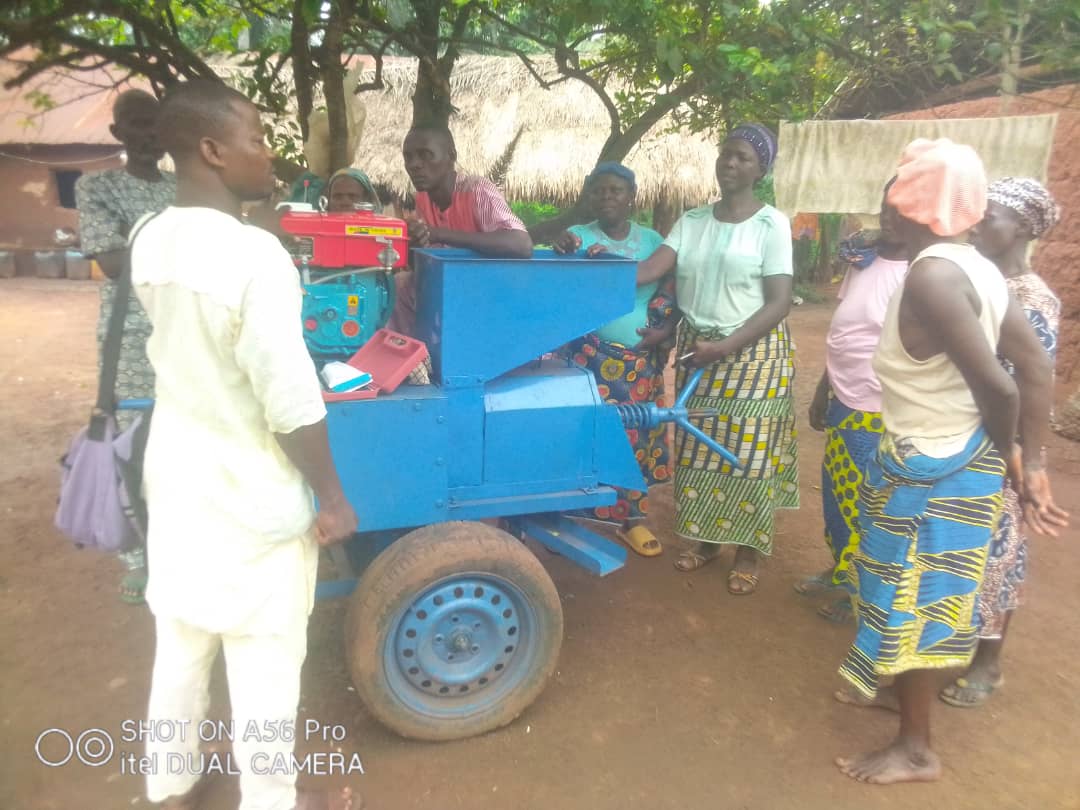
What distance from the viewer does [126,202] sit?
290cm

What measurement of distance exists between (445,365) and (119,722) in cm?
166

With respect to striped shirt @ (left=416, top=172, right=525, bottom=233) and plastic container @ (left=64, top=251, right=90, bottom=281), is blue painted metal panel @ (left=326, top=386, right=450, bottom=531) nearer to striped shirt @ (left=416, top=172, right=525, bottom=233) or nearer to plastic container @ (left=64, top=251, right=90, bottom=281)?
striped shirt @ (left=416, top=172, right=525, bottom=233)

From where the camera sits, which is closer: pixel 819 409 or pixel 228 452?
pixel 228 452

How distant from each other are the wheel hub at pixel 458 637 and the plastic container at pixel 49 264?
14417 millimetres

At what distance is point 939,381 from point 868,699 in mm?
1336

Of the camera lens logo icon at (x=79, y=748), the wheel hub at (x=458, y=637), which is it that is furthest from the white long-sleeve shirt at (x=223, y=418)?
the camera lens logo icon at (x=79, y=748)

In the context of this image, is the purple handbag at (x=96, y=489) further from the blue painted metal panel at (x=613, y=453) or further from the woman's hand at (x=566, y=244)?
the woman's hand at (x=566, y=244)

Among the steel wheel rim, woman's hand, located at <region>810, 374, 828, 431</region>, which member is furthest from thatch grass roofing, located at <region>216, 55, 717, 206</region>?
the steel wheel rim

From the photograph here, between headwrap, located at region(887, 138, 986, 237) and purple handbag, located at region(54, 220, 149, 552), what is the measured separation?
2.18 metres

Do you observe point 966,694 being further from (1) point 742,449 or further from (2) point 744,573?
(1) point 742,449

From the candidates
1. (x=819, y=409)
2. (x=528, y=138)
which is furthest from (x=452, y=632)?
(x=528, y=138)

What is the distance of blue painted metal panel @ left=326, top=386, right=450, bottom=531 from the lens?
219cm

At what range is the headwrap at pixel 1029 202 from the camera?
96.1 inches

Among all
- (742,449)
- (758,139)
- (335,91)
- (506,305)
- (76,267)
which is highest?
(335,91)
